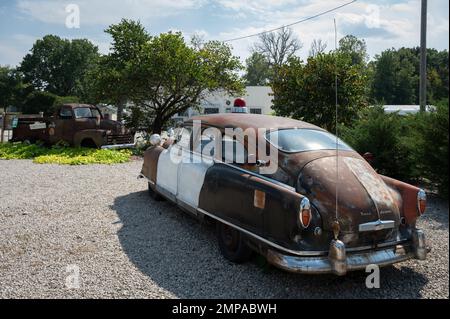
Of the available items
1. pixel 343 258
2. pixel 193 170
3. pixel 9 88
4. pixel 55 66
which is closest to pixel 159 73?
pixel 193 170

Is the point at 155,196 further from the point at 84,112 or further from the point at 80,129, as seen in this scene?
the point at 84,112

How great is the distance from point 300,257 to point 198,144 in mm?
2466

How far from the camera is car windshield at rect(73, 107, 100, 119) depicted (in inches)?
538

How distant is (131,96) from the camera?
15.8 meters

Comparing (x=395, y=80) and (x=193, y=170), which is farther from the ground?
(x=395, y=80)

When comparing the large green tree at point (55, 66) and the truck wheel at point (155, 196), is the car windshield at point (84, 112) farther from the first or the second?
the large green tree at point (55, 66)

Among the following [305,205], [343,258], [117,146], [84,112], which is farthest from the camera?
[84,112]

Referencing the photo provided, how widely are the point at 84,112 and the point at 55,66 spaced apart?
162ft

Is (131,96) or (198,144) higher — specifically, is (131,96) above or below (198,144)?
above

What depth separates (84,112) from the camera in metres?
13.9

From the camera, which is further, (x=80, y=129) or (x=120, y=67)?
(x=120, y=67)
